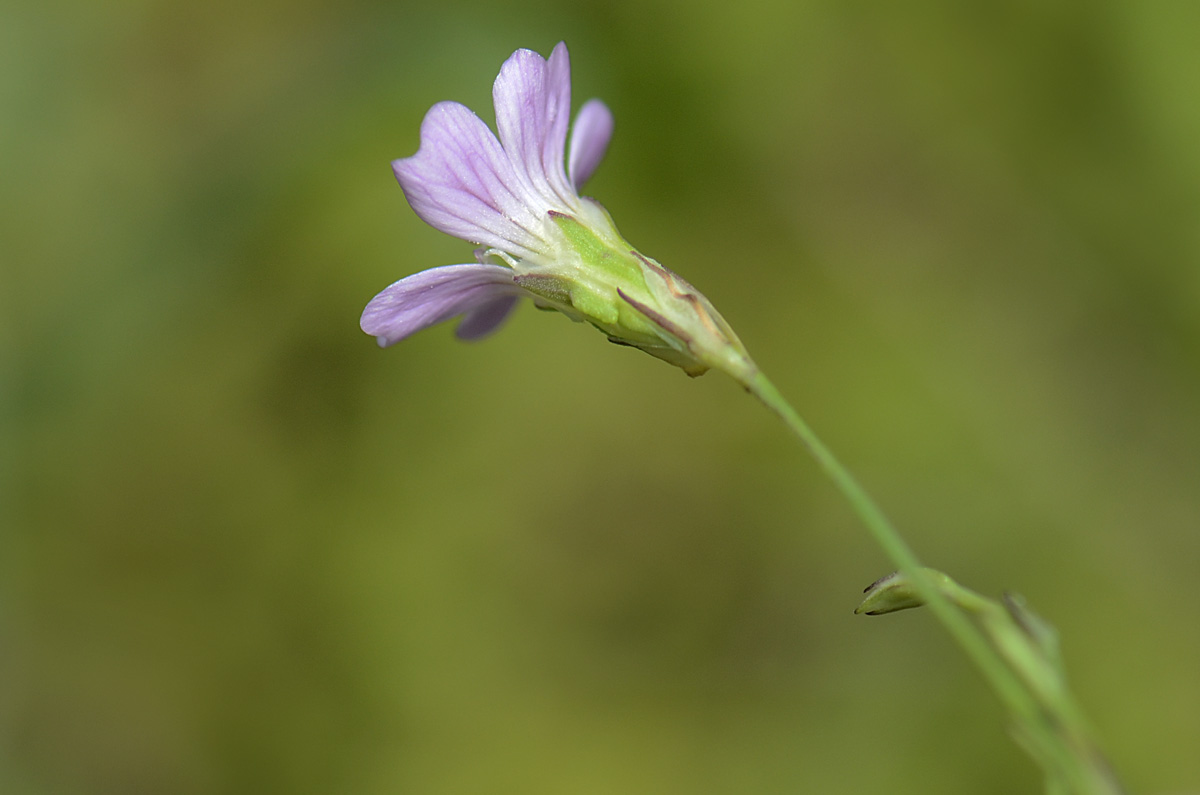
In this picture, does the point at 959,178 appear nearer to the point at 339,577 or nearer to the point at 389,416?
the point at 389,416

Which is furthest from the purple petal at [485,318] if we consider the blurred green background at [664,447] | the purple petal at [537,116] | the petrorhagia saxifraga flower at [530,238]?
the blurred green background at [664,447]

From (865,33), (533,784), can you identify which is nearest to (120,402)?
(533,784)

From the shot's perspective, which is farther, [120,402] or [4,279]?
[120,402]

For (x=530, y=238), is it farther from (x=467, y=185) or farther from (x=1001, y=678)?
(x=1001, y=678)

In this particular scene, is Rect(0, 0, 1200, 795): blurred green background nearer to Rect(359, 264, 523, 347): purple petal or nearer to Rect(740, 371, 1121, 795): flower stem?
Rect(359, 264, 523, 347): purple petal

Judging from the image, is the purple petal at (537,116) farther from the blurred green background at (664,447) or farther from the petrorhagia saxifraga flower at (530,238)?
the blurred green background at (664,447)

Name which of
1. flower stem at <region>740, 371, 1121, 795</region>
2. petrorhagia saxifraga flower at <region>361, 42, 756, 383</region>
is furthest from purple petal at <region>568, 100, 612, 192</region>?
flower stem at <region>740, 371, 1121, 795</region>
